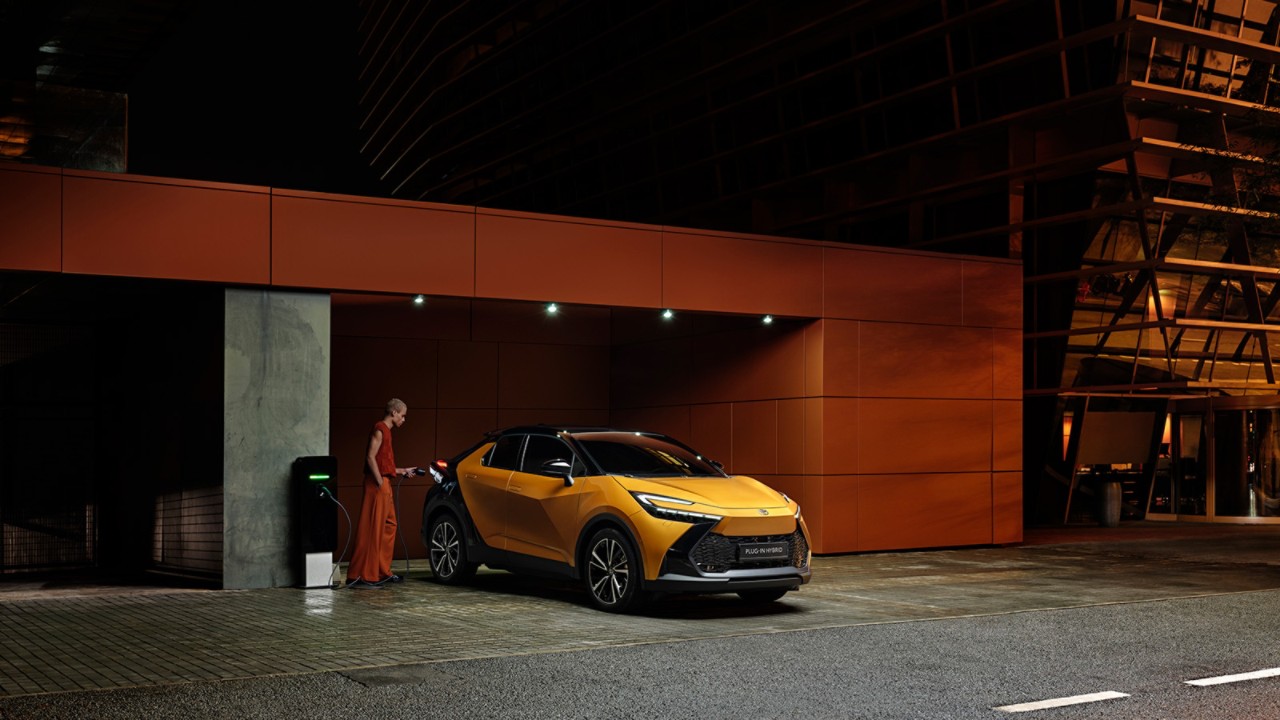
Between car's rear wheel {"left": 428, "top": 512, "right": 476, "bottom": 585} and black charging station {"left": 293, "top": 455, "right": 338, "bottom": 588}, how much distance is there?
3.62 ft

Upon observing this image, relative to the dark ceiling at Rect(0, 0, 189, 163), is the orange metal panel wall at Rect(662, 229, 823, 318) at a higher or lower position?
lower

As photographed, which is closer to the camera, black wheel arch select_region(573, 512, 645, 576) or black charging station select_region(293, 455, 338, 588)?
black wheel arch select_region(573, 512, 645, 576)

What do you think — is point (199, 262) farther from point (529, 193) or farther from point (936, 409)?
point (529, 193)

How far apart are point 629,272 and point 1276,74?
15.6 m

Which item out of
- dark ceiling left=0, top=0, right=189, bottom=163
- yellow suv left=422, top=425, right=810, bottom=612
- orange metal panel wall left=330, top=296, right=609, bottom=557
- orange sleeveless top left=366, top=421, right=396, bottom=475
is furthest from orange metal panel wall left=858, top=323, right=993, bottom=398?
dark ceiling left=0, top=0, right=189, bottom=163

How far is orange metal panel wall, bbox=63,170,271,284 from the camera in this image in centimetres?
1213

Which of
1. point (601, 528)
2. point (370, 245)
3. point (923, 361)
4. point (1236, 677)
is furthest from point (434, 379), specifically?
point (1236, 677)

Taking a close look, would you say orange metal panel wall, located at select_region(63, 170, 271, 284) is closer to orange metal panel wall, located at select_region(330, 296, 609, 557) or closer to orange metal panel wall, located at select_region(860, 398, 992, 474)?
orange metal panel wall, located at select_region(330, 296, 609, 557)

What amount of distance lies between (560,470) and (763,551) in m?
2.15

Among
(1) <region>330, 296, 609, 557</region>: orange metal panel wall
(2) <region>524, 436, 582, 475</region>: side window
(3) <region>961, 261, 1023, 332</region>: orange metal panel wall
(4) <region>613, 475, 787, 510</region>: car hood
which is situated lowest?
(4) <region>613, 475, 787, 510</region>: car hood

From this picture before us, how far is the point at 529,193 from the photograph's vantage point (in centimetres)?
4188

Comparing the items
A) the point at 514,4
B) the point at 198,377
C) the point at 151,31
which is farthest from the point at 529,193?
the point at 198,377

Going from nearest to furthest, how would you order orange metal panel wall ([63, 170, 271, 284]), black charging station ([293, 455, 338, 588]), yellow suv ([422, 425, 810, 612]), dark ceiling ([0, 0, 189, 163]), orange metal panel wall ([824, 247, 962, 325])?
yellow suv ([422, 425, 810, 612]) → orange metal panel wall ([63, 170, 271, 284]) → black charging station ([293, 455, 338, 588]) → dark ceiling ([0, 0, 189, 163]) → orange metal panel wall ([824, 247, 962, 325])

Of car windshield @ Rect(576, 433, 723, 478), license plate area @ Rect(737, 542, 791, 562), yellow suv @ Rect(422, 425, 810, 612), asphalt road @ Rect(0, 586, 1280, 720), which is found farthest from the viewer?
car windshield @ Rect(576, 433, 723, 478)
